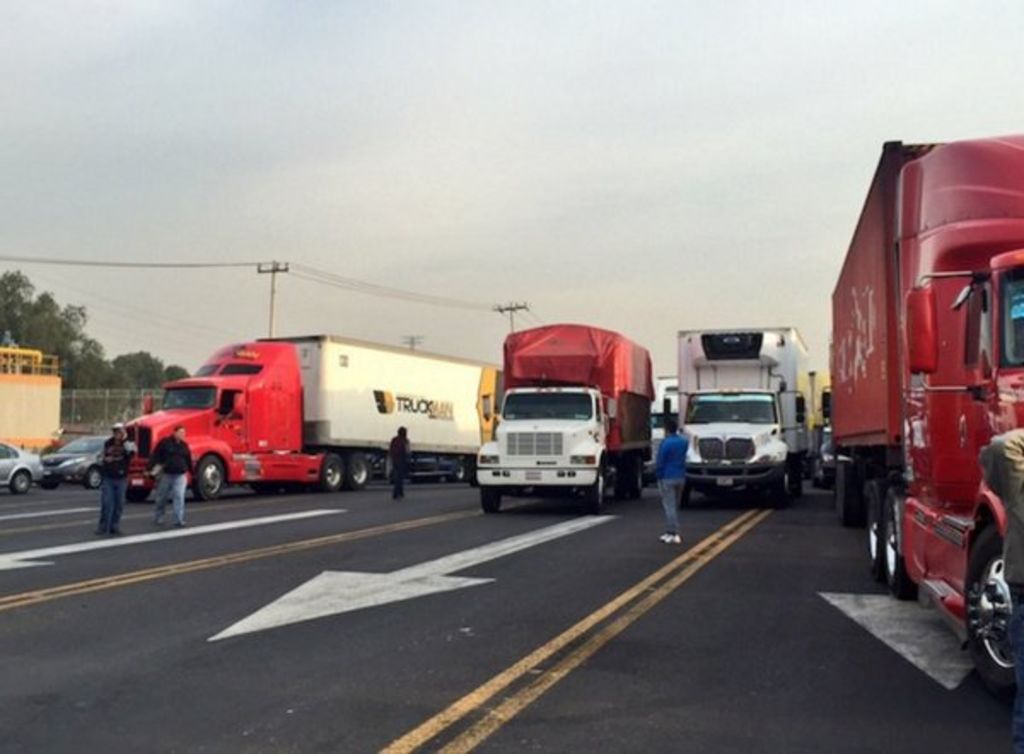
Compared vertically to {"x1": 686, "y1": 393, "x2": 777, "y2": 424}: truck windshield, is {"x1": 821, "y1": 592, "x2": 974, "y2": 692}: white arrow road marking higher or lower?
lower

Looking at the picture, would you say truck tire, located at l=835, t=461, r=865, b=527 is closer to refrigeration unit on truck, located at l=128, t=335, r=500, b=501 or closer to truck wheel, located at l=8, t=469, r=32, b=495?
refrigeration unit on truck, located at l=128, t=335, r=500, b=501

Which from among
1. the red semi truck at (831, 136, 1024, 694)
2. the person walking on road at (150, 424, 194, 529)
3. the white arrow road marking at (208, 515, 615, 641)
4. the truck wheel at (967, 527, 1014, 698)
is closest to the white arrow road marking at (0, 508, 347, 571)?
the person walking on road at (150, 424, 194, 529)

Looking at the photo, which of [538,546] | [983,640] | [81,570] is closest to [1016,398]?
[983,640]

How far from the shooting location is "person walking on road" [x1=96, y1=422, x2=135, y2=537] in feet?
50.0

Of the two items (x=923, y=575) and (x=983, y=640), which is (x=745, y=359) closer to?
(x=923, y=575)

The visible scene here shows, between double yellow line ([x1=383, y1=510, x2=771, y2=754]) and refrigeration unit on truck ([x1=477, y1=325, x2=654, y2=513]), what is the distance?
24.9 feet

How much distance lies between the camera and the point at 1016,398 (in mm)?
5941

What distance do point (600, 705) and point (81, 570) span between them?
7610mm

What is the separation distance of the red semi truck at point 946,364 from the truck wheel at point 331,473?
19.0 meters

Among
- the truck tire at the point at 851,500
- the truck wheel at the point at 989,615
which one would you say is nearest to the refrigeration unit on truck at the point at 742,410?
the truck tire at the point at 851,500

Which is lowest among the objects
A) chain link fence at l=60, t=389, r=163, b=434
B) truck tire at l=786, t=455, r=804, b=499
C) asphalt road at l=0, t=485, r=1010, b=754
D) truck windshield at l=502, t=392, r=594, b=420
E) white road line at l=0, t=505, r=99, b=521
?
white road line at l=0, t=505, r=99, b=521

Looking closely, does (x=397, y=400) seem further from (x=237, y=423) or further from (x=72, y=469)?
(x=72, y=469)

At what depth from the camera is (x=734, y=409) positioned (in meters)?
21.8

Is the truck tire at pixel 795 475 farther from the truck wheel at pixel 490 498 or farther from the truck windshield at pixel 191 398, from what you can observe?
the truck windshield at pixel 191 398
